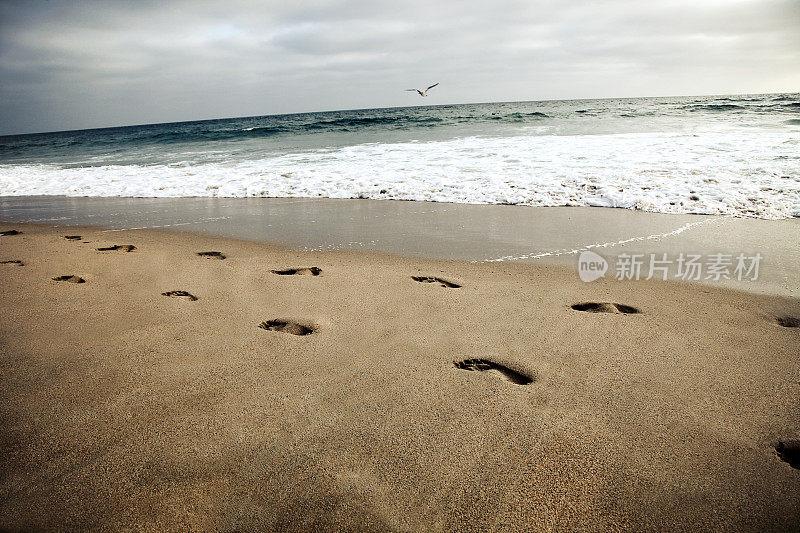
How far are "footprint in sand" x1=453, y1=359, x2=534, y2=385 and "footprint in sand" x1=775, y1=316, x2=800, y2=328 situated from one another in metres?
1.82

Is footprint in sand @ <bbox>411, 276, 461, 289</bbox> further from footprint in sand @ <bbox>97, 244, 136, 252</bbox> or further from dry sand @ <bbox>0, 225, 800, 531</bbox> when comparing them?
footprint in sand @ <bbox>97, 244, 136, 252</bbox>

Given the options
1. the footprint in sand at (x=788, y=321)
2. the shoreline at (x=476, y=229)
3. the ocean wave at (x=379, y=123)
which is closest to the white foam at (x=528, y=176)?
the shoreline at (x=476, y=229)

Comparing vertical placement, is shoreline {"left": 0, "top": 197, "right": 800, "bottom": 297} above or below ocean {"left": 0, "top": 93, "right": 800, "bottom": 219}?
below

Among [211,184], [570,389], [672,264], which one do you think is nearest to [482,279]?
[570,389]

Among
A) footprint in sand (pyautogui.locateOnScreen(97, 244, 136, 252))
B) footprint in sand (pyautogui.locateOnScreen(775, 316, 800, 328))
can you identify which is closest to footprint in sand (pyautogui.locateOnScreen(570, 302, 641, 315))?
footprint in sand (pyautogui.locateOnScreen(775, 316, 800, 328))

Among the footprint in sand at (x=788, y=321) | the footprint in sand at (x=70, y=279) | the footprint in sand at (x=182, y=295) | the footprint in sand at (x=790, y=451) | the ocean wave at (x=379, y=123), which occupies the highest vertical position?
the ocean wave at (x=379, y=123)

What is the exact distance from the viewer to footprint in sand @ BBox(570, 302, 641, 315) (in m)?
2.76

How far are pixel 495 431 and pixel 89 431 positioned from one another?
1611mm

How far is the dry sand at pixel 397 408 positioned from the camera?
1.36m

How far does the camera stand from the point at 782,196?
5.40m

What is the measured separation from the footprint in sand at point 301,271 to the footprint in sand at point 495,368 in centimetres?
175

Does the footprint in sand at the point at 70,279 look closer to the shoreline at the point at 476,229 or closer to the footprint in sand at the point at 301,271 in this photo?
the footprint in sand at the point at 301,271

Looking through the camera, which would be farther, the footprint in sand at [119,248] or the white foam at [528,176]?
the white foam at [528,176]

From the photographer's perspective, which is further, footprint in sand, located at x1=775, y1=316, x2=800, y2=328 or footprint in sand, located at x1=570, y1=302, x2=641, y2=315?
footprint in sand, located at x1=570, y1=302, x2=641, y2=315
